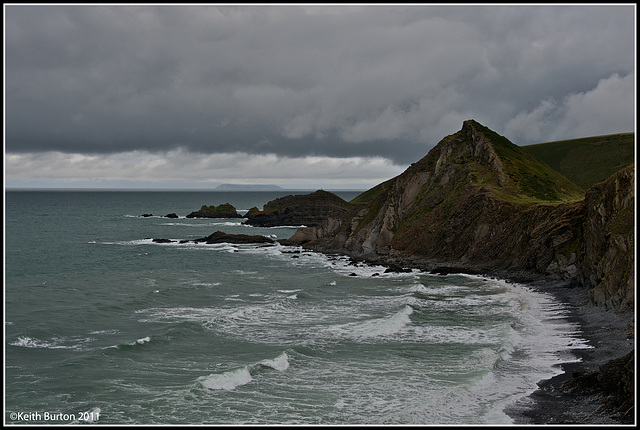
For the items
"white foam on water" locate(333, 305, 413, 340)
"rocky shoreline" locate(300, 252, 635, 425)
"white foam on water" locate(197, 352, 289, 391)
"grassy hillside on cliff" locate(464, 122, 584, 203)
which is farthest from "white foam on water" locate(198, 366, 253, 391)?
"grassy hillside on cliff" locate(464, 122, 584, 203)

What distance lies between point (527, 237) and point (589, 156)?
328 ft

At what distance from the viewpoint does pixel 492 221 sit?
66938mm

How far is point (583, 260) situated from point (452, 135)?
45.3 m

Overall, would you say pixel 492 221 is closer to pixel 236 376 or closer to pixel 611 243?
pixel 611 243

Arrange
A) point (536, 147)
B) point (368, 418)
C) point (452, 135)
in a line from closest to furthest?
point (368, 418) → point (452, 135) → point (536, 147)

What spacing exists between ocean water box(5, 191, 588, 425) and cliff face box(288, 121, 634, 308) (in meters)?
5.53

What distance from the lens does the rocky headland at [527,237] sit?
79.7 ft

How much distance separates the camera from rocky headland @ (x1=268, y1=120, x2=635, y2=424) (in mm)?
24297

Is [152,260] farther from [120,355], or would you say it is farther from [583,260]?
[583,260]

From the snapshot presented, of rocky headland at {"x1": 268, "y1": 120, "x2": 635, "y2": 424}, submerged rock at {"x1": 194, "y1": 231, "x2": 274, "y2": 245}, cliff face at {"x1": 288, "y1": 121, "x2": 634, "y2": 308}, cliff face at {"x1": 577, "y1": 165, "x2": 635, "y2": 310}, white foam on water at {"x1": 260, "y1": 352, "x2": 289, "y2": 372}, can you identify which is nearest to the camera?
rocky headland at {"x1": 268, "y1": 120, "x2": 635, "y2": 424}

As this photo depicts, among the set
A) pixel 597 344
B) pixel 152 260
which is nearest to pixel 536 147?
pixel 152 260

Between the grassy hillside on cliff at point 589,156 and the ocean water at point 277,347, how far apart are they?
9188cm

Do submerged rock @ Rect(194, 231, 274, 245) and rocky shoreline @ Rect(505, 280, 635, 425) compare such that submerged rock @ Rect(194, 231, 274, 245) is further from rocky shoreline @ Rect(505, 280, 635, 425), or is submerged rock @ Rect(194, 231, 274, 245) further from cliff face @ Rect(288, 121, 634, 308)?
rocky shoreline @ Rect(505, 280, 635, 425)

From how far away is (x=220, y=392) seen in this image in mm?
26625
